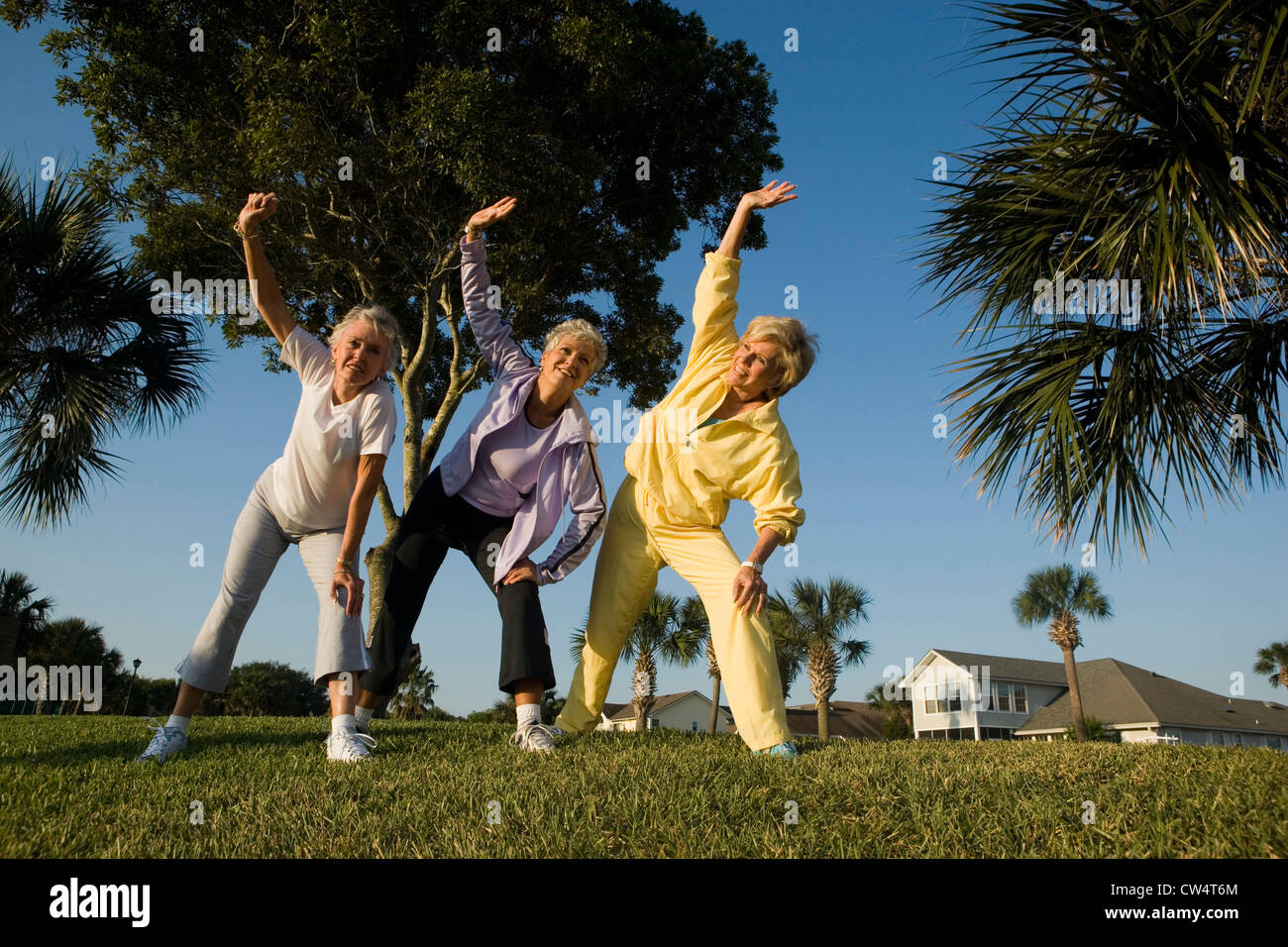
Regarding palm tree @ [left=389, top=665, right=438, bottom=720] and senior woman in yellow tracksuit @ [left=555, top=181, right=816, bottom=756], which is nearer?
senior woman in yellow tracksuit @ [left=555, top=181, right=816, bottom=756]

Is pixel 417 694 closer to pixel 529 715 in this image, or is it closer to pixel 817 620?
pixel 817 620

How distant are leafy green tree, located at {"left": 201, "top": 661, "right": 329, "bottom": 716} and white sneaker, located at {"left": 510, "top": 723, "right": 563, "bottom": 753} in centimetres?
4220

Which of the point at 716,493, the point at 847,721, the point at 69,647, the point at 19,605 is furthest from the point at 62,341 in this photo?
the point at 847,721

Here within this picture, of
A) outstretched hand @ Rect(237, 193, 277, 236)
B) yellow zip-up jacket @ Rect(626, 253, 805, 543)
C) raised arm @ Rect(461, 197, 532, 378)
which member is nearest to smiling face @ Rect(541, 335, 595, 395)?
raised arm @ Rect(461, 197, 532, 378)

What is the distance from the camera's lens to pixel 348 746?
12.3 ft

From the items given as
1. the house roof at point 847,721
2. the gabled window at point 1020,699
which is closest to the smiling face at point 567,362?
the gabled window at point 1020,699

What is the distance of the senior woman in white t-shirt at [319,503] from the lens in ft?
12.7

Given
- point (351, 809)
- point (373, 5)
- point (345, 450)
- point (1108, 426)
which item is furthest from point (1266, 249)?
point (373, 5)

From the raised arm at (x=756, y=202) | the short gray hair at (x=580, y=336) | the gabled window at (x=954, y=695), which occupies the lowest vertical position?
the gabled window at (x=954, y=695)

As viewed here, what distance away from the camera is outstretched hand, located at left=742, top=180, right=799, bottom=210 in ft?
14.9

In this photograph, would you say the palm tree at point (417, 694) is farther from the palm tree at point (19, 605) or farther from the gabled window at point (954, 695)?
the gabled window at point (954, 695)

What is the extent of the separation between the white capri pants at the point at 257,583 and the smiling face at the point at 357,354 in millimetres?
642

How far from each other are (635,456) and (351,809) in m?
2.47

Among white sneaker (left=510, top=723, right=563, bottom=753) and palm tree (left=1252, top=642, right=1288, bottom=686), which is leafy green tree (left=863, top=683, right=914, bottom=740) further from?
white sneaker (left=510, top=723, right=563, bottom=753)
